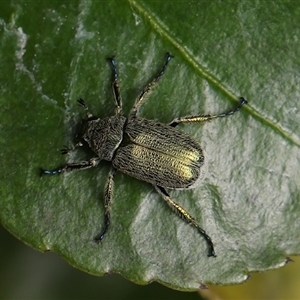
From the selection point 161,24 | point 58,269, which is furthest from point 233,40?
point 58,269

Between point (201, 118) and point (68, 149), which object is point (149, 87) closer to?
point (201, 118)

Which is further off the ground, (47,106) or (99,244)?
(47,106)

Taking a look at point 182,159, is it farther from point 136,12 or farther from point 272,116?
point 136,12

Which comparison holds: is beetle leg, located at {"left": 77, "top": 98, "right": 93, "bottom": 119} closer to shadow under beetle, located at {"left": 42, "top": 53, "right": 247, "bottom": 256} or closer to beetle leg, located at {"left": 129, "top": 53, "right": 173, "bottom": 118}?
shadow under beetle, located at {"left": 42, "top": 53, "right": 247, "bottom": 256}

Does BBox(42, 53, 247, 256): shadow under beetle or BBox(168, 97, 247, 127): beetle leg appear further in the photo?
BBox(42, 53, 247, 256): shadow under beetle

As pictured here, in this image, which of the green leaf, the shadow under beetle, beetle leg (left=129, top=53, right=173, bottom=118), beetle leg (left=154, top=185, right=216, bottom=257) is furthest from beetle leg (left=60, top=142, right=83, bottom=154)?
beetle leg (left=154, top=185, right=216, bottom=257)

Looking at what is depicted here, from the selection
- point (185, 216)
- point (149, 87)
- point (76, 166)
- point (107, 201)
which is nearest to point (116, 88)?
point (149, 87)

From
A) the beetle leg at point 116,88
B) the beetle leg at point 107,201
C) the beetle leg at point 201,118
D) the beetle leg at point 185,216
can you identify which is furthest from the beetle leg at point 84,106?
the beetle leg at point 185,216
